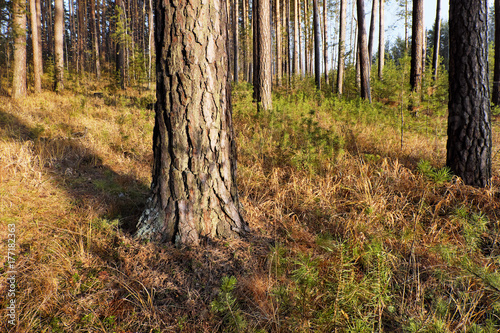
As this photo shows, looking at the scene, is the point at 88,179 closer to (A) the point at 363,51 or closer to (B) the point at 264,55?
(B) the point at 264,55

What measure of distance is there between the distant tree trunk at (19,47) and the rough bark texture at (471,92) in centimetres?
1074

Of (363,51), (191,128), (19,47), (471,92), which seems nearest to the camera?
(191,128)

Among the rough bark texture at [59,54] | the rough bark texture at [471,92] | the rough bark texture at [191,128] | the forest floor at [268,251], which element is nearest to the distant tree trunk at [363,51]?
the forest floor at [268,251]

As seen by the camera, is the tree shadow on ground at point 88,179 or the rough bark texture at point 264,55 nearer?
the tree shadow on ground at point 88,179

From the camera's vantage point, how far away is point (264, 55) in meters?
7.46

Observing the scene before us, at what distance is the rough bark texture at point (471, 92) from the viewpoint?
3.15 metres

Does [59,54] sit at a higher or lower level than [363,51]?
higher

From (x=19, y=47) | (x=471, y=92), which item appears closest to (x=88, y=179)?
(x=471, y=92)

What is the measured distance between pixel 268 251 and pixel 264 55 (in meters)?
6.46

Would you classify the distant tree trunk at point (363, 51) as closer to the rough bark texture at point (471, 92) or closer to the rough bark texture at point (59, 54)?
the rough bark texture at point (471, 92)

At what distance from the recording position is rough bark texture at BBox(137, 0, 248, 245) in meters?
2.00

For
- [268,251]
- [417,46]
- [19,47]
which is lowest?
[268,251]

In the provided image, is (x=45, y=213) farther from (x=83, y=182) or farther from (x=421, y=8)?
(x=421, y=8)

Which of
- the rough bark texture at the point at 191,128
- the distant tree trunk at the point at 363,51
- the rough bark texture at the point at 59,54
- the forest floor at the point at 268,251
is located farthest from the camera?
the rough bark texture at the point at 59,54
